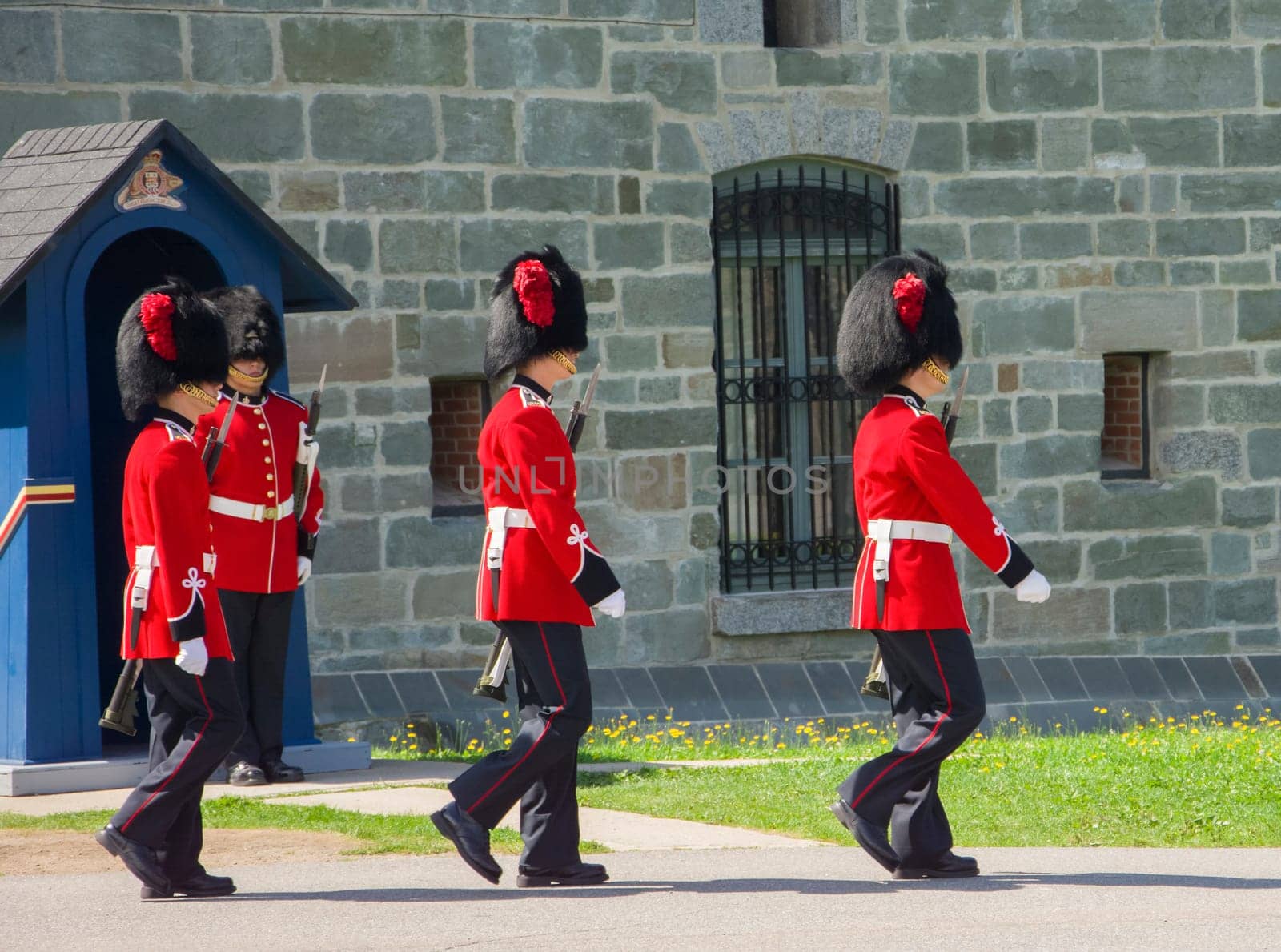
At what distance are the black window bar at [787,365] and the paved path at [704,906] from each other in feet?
16.6

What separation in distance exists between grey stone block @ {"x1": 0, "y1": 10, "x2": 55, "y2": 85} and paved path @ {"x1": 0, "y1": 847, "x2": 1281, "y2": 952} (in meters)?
4.65

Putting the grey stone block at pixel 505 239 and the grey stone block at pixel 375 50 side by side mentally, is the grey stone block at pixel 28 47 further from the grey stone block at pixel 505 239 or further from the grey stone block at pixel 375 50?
the grey stone block at pixel 505 239

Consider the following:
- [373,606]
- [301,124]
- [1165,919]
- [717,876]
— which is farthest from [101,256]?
[1165,919]

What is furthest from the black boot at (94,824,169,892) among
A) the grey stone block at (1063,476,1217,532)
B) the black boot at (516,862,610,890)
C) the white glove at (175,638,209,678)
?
the grey stone block at (1063,476,1217,532)

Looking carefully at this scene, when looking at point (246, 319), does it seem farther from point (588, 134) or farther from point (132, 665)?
point (588, 134)

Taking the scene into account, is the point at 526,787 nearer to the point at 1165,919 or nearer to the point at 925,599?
the point at 925,599

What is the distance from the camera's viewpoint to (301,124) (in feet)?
33.5

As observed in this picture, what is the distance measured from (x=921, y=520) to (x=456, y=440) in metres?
5.09

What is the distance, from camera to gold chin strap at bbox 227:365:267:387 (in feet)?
26.0

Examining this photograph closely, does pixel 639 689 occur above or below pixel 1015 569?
below

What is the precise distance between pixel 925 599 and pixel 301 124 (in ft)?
17.2

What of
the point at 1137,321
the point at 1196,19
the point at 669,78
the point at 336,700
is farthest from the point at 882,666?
the point at 1196,19

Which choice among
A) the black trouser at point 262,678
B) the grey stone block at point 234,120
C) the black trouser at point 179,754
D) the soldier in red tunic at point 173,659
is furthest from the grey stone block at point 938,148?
the black trouser at point 179,754

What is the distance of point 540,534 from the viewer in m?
5.94
